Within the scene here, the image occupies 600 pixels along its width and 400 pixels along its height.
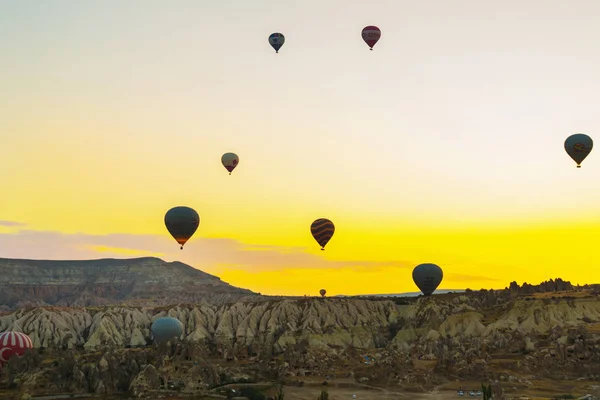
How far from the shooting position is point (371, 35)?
393ft

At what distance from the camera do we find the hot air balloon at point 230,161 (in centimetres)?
12912

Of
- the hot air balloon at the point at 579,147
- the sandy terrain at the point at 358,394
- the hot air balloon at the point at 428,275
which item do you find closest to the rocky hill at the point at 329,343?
the hot air balloon at the point at 428,275

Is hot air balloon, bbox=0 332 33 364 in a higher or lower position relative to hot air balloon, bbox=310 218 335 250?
lower

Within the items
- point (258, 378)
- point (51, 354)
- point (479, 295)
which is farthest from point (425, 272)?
point (51, 354)

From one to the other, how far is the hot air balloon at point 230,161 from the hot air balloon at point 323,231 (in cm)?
1991

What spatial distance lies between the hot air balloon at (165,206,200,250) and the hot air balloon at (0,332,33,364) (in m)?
25.8

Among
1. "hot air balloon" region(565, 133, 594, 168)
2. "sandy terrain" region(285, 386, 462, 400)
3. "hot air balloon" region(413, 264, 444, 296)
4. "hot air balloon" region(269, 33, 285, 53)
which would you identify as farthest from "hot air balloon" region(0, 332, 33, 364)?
"hot air balloon" region(565, 133, 594, 168)

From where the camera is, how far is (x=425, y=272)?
6053 inches

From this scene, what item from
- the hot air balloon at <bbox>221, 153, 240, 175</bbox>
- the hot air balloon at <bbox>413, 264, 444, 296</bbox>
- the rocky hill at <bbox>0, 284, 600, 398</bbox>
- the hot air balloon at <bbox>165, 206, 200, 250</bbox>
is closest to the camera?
the rocky hill at <bbox>0, 284, 600, 398</bbox>

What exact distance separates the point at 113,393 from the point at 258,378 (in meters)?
19.1

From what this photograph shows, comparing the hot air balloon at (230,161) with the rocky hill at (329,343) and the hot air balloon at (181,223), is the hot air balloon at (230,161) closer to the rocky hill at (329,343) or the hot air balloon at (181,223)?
the hot air balloon at (181,223)

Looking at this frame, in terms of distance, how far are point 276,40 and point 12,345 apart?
5979 centimetres

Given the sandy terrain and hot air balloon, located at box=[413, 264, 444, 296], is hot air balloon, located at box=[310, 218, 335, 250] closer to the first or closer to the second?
hot air balloon, located at box=[413, 264, 444, 296]

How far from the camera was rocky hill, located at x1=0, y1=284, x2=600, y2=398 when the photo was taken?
95938 mm
